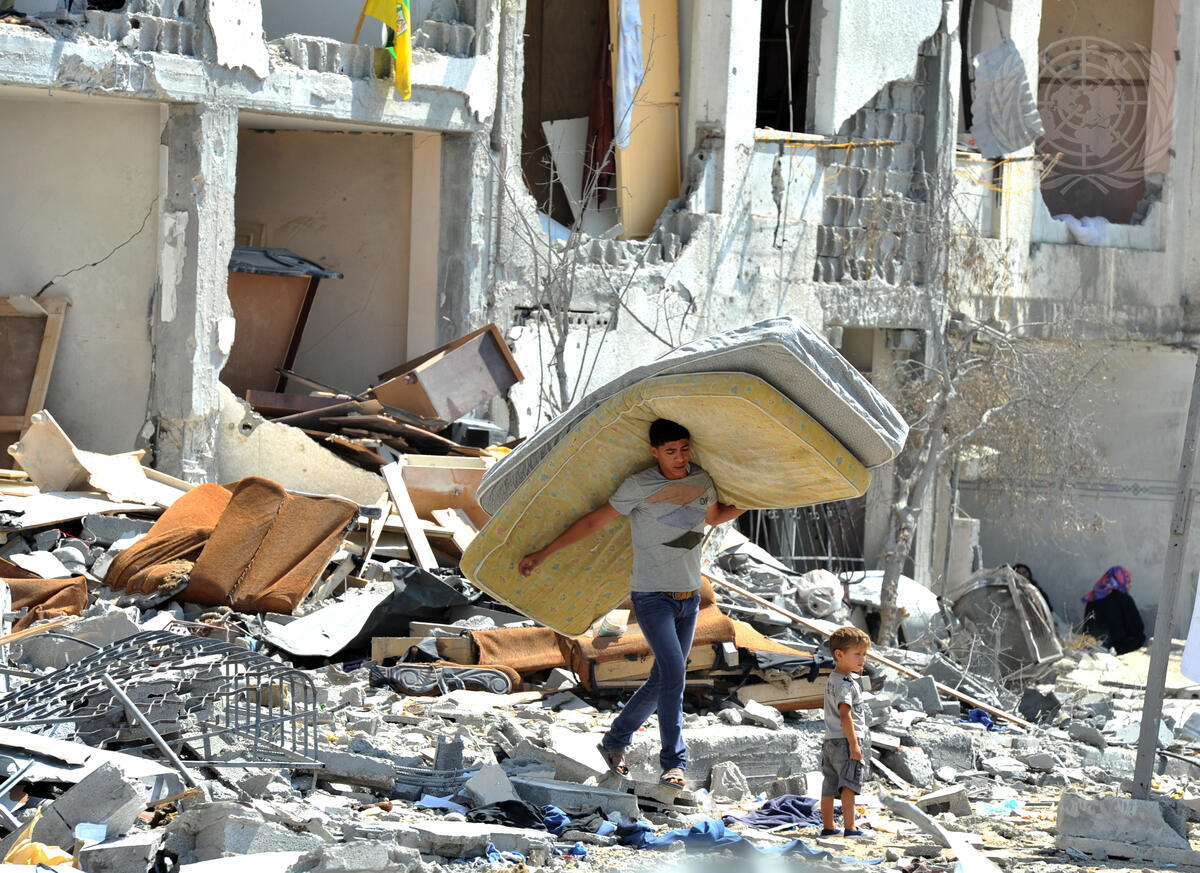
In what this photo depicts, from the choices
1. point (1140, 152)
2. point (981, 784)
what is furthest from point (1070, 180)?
point (981, 784)

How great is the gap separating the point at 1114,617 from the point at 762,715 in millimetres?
11841

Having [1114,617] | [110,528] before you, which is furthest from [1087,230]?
[110,528]

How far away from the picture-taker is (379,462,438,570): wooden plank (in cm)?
1006

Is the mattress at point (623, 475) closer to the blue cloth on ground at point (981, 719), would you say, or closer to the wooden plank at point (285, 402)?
the blue cloth on ground at point (981, 719)

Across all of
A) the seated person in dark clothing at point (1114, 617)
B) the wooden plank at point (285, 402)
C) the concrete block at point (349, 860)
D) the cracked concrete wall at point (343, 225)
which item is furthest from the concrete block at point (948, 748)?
the seated person in dark clothing at point (1114, 617)

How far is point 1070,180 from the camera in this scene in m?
20.8

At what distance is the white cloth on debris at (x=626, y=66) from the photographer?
14570 millimetres

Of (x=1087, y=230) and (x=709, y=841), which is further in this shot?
(x=1087, y=230)

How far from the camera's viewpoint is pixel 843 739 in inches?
246

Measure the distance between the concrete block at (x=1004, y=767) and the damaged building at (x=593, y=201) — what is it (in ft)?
15.9

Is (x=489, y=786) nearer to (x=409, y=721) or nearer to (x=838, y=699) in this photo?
(x=409, y=721)

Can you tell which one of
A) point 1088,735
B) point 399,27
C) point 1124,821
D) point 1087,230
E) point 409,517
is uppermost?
point 399,27

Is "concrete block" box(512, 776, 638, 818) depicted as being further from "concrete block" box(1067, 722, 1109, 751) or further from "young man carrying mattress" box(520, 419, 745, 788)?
"concrete block" box(1067, 722, 1109, 751)

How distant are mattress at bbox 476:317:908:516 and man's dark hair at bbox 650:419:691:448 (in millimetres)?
202
